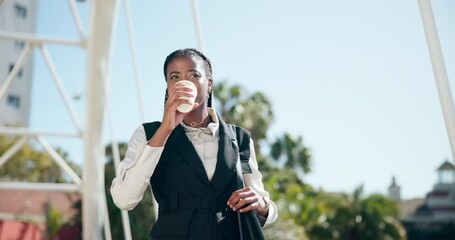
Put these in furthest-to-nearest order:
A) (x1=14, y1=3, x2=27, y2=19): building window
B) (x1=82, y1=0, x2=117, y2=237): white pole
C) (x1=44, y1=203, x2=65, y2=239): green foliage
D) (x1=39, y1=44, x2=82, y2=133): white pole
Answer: (x1=14, y1=3, x2=27, y2=19): building window < (x1=44, y1=203, x2=65, y2=239): green foliage < (x1=39, y1=44, x2=82, y2=133): white pole < (x1=82, y1=0, x2=117, y2=237): white pole

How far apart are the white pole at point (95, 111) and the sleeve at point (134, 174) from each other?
9.21ft

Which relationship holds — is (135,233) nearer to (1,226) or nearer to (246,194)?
(1,226)

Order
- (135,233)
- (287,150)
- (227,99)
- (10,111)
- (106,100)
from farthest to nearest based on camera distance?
(10,111)
(287,150)
(227,99)
(135,233)
(106,100)

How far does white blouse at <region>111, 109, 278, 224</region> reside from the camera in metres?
1.49

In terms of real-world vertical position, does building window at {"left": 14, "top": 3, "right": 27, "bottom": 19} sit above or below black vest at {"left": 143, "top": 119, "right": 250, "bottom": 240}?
above

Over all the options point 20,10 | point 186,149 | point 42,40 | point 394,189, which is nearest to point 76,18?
point 42,40

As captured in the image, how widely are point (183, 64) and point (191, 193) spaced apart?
31cm

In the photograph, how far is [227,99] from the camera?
18.2m

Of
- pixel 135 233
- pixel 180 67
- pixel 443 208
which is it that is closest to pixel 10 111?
pixel 135 233

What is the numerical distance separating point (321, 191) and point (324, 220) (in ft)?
6.91

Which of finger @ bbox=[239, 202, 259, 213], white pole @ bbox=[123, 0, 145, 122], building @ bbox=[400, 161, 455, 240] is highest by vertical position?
white pole @ bbox=[123, 0, 145, 122]

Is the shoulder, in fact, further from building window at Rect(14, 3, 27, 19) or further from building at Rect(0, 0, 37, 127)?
building window at Rect(14, 3, 27, 19)

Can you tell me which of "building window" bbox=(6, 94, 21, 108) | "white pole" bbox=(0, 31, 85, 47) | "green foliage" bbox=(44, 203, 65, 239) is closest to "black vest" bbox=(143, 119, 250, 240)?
"white pole" bbox=(0, 31, 85, 47)

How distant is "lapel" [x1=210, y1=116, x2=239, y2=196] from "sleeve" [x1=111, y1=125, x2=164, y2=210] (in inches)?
6.0
